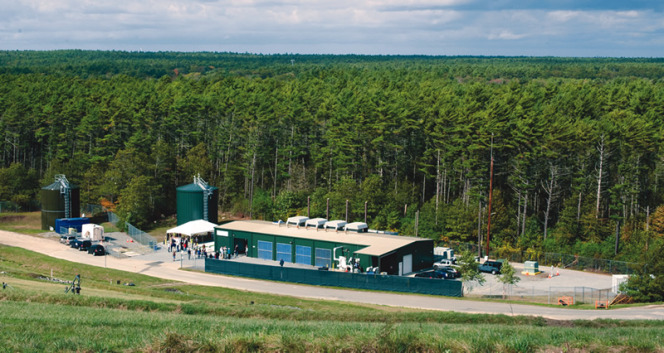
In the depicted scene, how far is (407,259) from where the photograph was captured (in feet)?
192

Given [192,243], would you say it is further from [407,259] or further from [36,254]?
[407,259]

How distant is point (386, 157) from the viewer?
291ft

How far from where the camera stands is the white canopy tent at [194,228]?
70.3 metres

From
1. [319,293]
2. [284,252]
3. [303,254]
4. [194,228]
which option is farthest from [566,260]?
[194,228]

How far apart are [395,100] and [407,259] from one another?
41795 mm

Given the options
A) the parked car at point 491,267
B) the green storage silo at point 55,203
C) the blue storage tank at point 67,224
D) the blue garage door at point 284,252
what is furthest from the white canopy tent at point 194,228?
the parked car at point 491,267

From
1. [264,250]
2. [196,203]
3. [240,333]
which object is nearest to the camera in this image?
[240,333]

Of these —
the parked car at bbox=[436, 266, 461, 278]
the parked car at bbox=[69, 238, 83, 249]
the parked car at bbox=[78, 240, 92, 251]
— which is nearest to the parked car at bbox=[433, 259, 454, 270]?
the parked car at bbox=[436, 266, 461, 278]

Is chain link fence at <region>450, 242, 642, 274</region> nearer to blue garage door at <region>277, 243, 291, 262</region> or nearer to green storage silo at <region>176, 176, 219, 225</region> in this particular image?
blue garage door at <region>277, 243, 291, 262</region>

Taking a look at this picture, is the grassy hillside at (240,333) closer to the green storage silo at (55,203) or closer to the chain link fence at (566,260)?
the chain link fence at (566,260)

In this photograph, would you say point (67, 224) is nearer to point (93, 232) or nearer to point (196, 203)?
point (93, 232)

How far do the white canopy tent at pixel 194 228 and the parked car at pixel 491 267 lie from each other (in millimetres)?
30271

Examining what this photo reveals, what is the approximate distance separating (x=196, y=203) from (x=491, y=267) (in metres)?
36.0

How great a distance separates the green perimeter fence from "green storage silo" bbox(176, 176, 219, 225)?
17.2 metres
